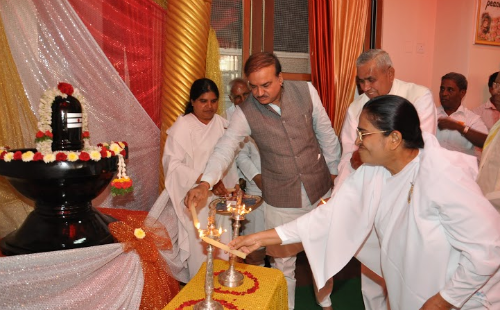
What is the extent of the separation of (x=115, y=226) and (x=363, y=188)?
143cm

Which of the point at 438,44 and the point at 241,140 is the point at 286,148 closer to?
the point at 241,140

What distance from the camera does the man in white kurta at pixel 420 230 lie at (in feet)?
6.18

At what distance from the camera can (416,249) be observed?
2.10 metres

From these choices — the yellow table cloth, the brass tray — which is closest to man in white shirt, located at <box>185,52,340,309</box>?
the brass tray

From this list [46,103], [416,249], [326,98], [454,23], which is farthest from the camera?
[454,23]

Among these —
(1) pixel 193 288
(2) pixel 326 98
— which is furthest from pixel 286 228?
(2) pixel 326 98

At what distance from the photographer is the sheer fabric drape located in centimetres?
303

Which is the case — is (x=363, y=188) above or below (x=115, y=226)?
above

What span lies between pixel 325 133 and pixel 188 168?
1.13 m

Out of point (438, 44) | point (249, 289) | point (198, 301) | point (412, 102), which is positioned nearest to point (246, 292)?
point (249, 289)

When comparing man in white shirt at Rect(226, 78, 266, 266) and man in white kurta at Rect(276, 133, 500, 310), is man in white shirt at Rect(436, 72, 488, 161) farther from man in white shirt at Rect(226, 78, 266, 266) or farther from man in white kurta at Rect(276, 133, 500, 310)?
man in white kurta at Rect(276, 133, 500, 310)

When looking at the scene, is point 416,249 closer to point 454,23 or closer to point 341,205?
point 341,205

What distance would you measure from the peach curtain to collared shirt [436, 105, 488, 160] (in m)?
1.10

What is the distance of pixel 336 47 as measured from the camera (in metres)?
5.05
